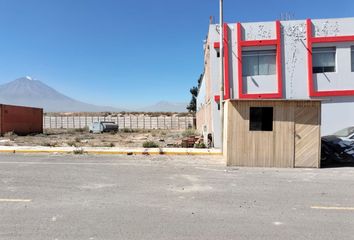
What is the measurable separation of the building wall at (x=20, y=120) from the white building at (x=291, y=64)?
24504mm

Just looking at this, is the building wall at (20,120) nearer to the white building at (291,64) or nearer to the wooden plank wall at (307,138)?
the white building at (291,64)

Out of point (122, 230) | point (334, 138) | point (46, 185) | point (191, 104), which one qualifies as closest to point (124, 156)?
point (46, 185)

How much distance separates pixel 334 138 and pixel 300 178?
14.2ft

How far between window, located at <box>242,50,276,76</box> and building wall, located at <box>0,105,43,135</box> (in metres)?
25.7

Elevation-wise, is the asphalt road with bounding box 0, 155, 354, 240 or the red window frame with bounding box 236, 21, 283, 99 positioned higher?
the red window frame with bounding box 236, 21, 283, 99

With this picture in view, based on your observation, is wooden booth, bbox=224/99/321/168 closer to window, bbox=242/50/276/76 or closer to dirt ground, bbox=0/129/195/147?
window, bbox=242/50/276/76

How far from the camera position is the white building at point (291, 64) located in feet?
58.4

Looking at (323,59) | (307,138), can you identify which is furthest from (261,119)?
(323,59)

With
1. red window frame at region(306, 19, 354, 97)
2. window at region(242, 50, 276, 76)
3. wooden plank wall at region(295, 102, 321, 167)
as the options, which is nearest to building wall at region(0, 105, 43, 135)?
window at region(242, 50, 276, 76)

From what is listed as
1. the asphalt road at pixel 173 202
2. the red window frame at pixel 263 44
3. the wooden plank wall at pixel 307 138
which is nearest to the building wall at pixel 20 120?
the asphalt road at pixel 173 202

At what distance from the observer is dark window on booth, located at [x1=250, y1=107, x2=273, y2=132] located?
12.0 metres

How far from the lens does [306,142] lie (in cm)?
1183

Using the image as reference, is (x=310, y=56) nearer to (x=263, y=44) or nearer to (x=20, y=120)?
(x=263, y=44)

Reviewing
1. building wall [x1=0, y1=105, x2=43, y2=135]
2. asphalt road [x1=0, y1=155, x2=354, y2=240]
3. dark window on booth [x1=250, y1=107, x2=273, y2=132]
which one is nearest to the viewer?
asphalt road [x1=0, y1=155, x2=354, y2=240]
